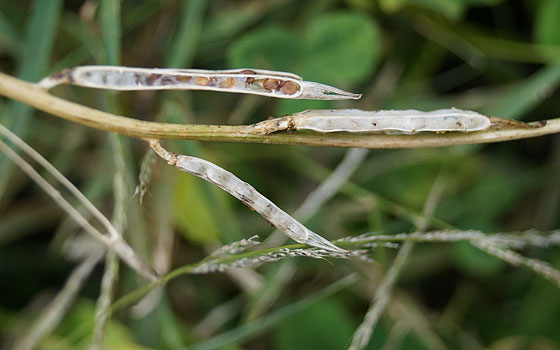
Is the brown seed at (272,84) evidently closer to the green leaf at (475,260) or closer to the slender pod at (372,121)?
the slender pod at (372,121)

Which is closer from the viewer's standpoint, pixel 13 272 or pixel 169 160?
pixel 169 160

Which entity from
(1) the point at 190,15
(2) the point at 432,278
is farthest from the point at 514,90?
(1) the point at 190,15

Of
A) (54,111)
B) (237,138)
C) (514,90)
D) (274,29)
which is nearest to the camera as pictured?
(237,138)

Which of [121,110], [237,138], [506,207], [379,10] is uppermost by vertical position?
[379,10]

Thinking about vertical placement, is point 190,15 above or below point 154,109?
above

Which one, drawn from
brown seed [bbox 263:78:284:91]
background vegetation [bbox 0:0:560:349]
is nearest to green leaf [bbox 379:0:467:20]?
background vegetation [bbox 0:0:560:349]

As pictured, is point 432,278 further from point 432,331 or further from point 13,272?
point 13,272
